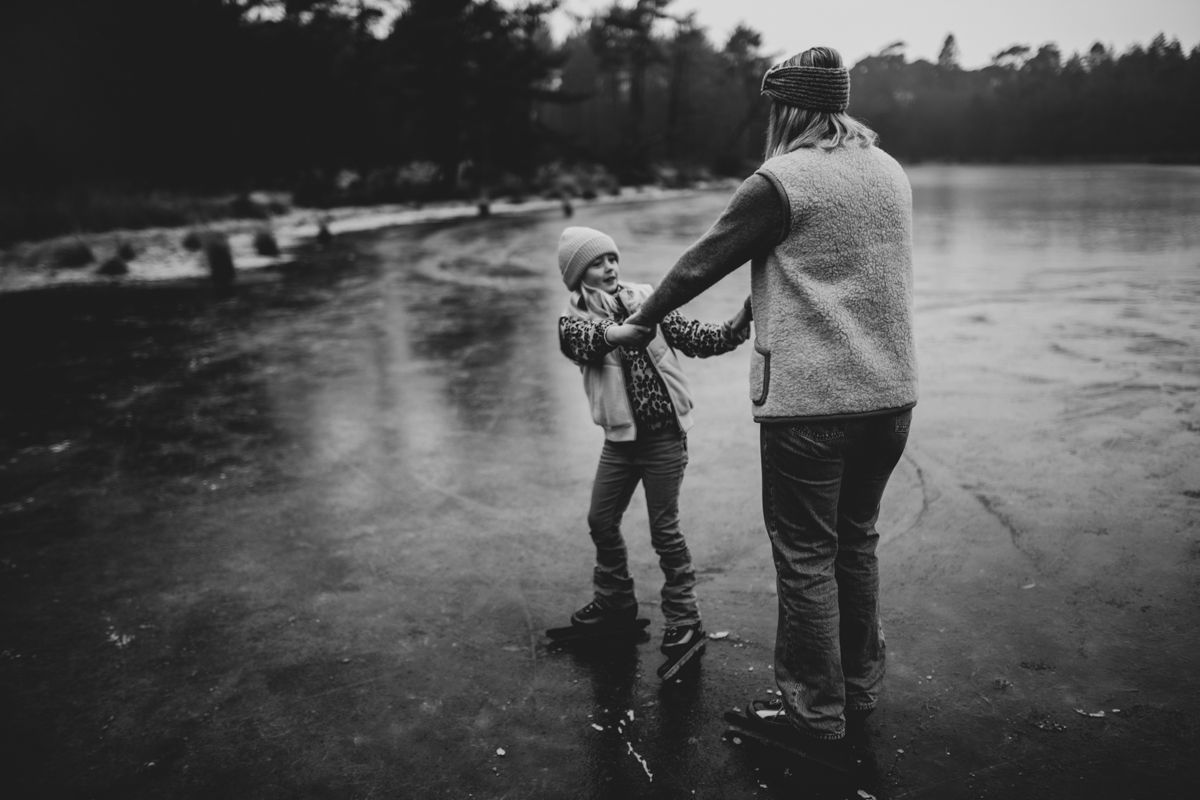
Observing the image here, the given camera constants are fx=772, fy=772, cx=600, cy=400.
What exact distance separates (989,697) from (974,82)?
136674 millimetres

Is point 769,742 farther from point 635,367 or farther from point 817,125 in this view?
point 817,125

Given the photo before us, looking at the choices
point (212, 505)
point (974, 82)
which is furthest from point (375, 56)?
A: point (974, 82)

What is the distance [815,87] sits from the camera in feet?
7.22

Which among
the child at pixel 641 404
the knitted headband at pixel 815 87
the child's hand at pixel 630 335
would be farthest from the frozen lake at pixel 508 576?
the knitted headband at pixel 815 87

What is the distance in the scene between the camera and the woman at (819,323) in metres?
2.17

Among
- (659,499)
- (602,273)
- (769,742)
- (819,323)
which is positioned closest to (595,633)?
(659,499)

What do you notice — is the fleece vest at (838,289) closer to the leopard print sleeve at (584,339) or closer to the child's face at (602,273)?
the leopard print sleeve at (584,339)

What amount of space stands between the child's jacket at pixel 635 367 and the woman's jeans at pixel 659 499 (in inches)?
4.3

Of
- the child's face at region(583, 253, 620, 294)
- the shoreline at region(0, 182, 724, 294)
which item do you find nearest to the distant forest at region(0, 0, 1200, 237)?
the shoreline at region(0, 182, 724, 294)

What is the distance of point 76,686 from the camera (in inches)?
124

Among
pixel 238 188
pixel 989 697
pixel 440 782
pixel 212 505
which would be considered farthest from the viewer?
pixel 238 188

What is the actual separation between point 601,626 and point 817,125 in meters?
2.19

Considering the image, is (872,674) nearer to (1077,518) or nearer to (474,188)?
(1077,518)

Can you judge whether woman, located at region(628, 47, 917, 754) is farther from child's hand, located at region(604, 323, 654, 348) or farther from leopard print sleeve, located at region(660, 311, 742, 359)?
leopard print sleeve, located at region(660, 311, 742, 359)
